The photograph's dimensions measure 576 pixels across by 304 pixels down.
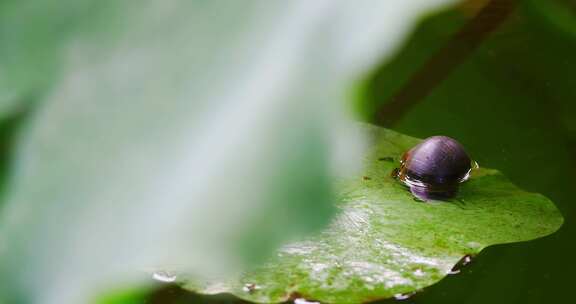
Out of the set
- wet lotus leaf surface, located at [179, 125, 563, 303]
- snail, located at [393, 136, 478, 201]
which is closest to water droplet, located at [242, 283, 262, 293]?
wet lotus leaf surface, located at [179, 125, 563, 303]

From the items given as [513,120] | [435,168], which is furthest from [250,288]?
[513,120]

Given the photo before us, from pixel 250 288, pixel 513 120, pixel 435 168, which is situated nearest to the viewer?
pixel 250 288

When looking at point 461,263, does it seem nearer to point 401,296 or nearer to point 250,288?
point 401,296

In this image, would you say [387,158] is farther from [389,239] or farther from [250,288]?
[250,288]

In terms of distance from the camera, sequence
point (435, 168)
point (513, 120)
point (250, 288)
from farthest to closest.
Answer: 1. point (513, 120)
2. point (435, 168)
3. point (250, 288)

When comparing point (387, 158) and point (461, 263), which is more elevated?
point (387, 158)

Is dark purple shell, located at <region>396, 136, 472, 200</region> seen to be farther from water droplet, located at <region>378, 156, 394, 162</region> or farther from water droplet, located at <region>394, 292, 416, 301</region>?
water droplet, located at <region>394, 292, 416, 301</region>

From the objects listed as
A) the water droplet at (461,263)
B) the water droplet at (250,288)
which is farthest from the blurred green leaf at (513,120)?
the water droplet at (250,288)

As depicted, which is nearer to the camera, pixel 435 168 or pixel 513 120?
pixel 435 168
